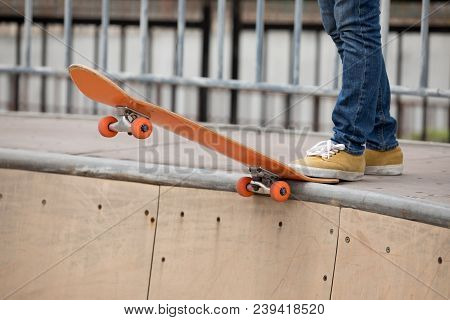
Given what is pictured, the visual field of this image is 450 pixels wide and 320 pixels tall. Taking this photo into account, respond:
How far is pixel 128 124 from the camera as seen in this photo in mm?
2514

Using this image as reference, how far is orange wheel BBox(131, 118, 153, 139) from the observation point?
2465 millimetres

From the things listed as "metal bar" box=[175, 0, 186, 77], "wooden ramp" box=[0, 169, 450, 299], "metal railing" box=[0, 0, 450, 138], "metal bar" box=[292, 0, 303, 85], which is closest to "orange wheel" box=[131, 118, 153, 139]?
"wooden ramp" box=[0, 169, 450, 299]

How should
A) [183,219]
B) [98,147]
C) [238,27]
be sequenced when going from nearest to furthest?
[183,219], [98,147], [238,27]

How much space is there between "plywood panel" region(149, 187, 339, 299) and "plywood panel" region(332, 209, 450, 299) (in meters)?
0.06

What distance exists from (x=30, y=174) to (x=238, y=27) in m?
5.74

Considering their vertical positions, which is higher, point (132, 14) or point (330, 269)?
point (132, 14)

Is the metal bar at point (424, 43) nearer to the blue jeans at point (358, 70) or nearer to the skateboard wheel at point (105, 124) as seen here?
the blue jeans at point (358, 70)

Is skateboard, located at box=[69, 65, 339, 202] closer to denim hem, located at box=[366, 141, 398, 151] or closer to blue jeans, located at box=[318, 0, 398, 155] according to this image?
blue jeans, located at box=[318, 0, 398, 155]

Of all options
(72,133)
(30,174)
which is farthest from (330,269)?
(72,133)

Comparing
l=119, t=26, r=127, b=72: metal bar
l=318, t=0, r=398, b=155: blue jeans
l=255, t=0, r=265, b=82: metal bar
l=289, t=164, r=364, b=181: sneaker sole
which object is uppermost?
l=119, t=26, r=127, b=72: metal bar

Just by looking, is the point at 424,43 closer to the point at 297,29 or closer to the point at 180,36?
the point at 297,29

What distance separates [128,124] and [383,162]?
91cm

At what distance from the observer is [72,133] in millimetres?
4012
